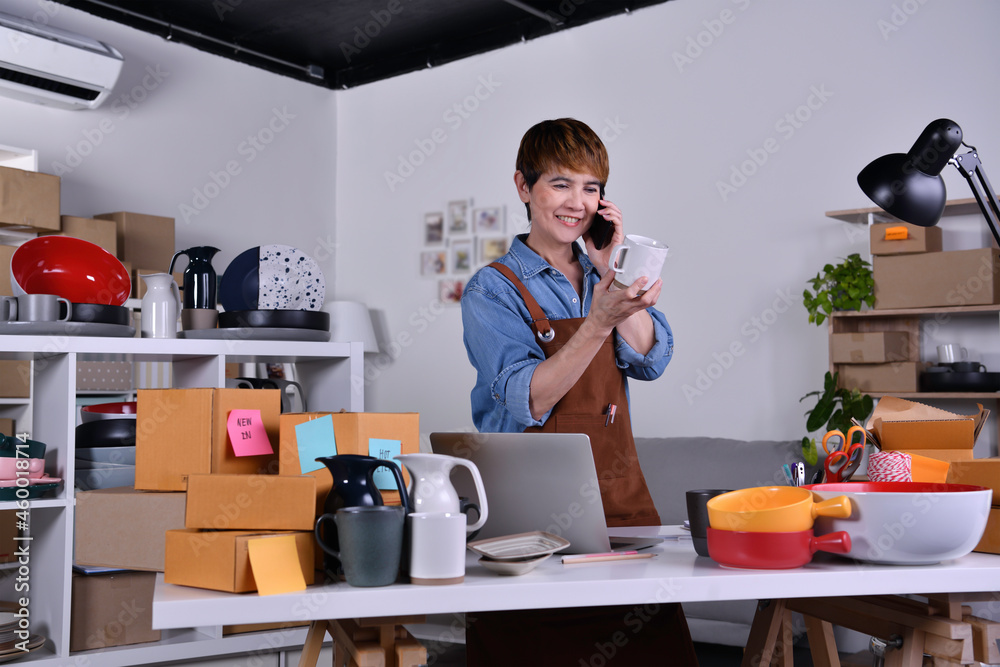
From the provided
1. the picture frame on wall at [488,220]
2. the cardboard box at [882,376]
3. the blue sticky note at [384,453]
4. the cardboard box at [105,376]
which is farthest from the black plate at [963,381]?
the cardboard box at [105,376]

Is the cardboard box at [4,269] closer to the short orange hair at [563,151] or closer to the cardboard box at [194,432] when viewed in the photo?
the cardboard box at [194,432]

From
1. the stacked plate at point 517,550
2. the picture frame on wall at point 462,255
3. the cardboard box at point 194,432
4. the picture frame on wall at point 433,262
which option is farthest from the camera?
the picture frame on wall at point 433,262

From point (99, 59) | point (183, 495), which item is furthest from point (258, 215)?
point (183, 495)

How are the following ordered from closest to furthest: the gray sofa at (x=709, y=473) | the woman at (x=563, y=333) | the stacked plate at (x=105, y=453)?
1. the woman at (x=563, y=333)
2. the stacked plate at (x=105, y=453)
3. the gray sofa at (x=709, y=473)

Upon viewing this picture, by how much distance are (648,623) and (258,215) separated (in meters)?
4.38

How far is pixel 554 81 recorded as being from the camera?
4.96m

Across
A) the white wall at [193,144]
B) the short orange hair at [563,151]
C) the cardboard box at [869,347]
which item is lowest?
the cardboard box at [869,347]

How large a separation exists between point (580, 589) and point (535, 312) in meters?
0.75

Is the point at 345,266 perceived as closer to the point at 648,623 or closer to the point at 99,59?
the point at 99,59

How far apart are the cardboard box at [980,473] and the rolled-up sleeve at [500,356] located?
0.71 m

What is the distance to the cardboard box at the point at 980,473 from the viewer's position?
1.32 meters

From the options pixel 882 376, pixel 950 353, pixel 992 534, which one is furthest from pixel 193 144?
pixel 992 534

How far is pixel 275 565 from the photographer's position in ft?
3.60

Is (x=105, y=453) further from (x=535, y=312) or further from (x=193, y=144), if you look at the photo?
(x=193, y=144)
